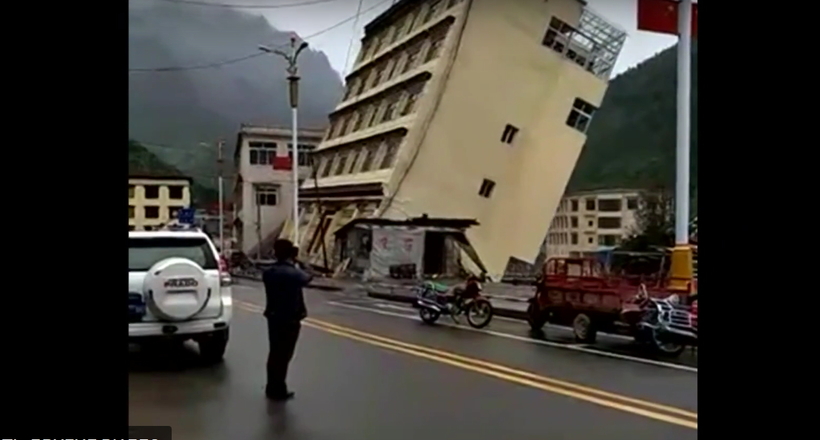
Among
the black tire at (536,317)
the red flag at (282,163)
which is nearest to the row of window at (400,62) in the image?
the red flag at (282,163)

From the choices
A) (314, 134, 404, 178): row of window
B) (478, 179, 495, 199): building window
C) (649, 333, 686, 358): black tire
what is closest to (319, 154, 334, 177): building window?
(314, 134, 404, 178): row of window

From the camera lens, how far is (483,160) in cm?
910

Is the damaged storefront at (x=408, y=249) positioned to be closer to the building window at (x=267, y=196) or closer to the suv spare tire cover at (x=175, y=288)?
the building window at (x=267, y=196)

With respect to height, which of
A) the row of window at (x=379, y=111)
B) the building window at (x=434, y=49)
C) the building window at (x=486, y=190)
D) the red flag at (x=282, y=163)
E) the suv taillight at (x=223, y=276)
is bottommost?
the suv taillight at (x=223, y=276)

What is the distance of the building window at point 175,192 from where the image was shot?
4.47m

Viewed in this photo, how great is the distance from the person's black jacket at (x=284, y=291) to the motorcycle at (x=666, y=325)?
2542 mm

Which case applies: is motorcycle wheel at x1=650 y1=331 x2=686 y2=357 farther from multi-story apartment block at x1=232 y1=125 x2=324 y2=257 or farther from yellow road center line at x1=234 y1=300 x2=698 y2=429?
multi-story apartment block at x1=232 y1=125 x2=324 y2=257

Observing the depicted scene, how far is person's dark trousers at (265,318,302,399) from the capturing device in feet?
11.6

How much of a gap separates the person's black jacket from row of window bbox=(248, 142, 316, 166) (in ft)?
7.53

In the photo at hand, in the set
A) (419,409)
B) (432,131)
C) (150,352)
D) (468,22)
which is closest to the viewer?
(419,409)
